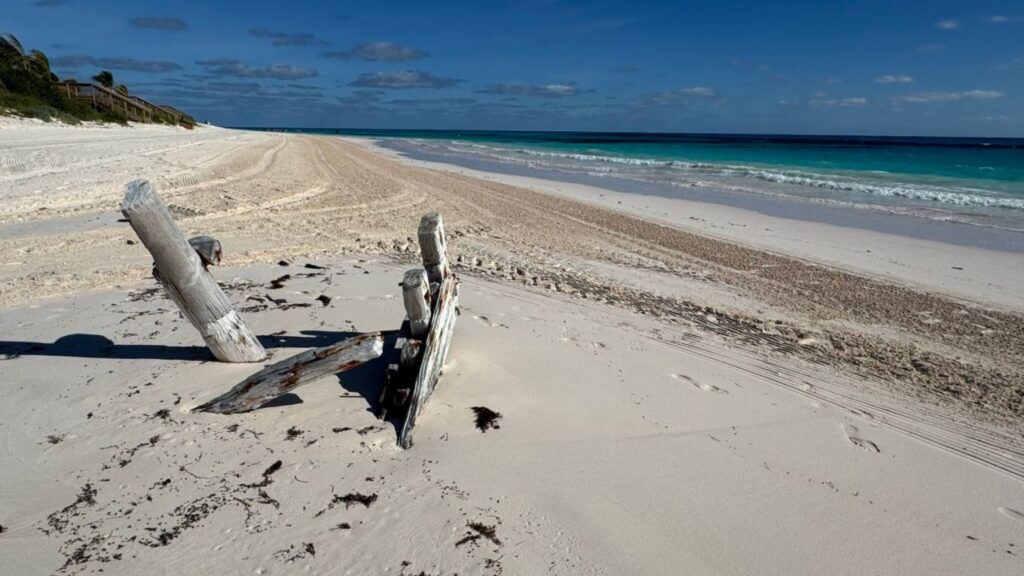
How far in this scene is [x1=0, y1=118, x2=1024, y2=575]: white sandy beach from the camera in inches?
107

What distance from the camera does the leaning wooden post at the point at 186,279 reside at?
3.57 metres

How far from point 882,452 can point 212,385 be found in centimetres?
454

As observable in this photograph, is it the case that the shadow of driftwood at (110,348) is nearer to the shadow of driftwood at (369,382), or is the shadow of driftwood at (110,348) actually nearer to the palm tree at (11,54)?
the shadow of driftwood at (369,382)

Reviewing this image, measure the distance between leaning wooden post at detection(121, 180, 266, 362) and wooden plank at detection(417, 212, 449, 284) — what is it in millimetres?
1453

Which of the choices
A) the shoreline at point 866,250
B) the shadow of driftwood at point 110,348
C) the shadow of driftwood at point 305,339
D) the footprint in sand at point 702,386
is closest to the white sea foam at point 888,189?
the shoreline at point 866,250

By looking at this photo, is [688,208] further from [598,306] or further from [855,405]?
[855,405]

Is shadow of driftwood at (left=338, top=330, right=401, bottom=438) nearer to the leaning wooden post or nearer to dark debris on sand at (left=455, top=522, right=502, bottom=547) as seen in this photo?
the leaning wooden post

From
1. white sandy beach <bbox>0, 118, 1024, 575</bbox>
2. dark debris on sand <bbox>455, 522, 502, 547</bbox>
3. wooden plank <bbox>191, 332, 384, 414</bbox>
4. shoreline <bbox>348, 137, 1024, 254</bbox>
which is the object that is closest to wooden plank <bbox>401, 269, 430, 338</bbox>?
wooden plank <bbox>191, 332, 384, 414</bbox>

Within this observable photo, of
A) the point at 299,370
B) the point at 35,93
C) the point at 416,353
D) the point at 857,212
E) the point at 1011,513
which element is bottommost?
the point at 1011,513

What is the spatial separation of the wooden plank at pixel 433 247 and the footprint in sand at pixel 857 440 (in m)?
3.08

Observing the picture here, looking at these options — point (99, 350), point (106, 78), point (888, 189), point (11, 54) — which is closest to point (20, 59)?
point (11, 54)

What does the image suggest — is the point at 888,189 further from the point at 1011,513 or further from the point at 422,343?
the point at 422,343

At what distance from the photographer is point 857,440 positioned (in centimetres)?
385

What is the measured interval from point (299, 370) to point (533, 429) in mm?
1537
